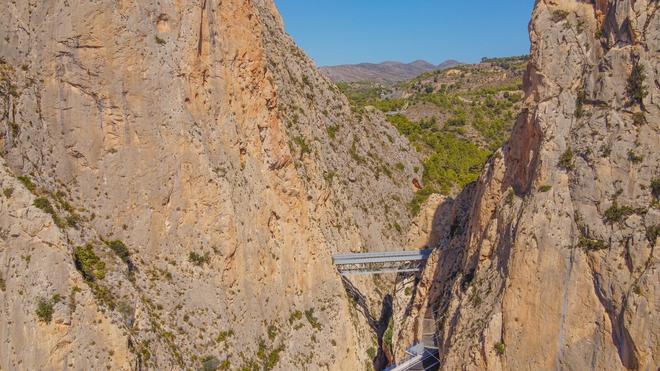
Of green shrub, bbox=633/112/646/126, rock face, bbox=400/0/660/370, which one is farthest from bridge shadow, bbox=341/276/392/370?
green shrub, bbox=633/112/646/126

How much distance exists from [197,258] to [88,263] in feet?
22.5

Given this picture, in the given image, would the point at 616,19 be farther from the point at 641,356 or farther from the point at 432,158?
the point at 432,158

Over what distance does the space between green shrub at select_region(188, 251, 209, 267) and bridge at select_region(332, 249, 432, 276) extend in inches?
498

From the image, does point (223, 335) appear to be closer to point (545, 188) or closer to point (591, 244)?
point (545, 188)

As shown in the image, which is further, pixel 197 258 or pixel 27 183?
pixel 197 258

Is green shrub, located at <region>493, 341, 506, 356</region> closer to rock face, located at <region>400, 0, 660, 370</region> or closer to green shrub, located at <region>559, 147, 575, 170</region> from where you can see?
rock face, located at <region>400, 0, 660, 370</region>

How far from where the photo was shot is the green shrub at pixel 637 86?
29.0 m

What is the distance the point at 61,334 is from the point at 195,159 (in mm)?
12816

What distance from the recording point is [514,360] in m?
29.7

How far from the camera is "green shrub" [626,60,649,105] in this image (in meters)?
29.0

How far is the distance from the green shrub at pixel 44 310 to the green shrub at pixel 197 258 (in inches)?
386

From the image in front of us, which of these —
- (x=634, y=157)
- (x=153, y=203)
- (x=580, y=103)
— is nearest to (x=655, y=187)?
(x=634, y=157)

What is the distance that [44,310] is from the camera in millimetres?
25391

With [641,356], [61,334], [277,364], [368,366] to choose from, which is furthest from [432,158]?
[61,334]
